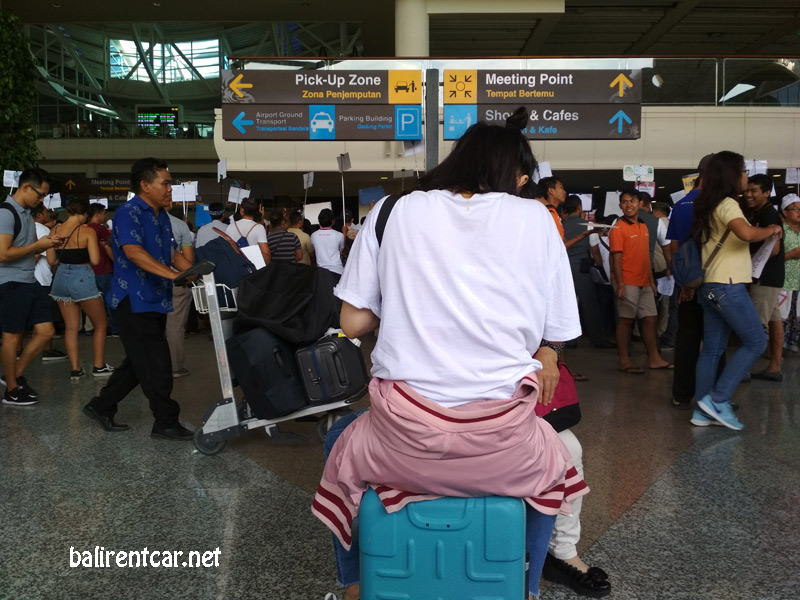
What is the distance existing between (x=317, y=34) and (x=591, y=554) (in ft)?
139

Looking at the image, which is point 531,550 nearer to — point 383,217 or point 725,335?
point 383,217

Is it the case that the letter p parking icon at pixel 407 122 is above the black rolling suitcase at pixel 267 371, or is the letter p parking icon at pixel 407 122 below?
above

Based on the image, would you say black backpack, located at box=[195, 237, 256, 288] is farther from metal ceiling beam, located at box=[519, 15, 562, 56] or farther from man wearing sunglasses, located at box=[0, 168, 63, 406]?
metal ceiling beam, located at box=[519, 15, 562, 56]

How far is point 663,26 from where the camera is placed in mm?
18453

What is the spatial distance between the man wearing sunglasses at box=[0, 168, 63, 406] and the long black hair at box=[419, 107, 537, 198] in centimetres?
494

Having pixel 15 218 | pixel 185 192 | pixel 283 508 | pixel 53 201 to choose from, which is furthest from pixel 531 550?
pixel 53 201

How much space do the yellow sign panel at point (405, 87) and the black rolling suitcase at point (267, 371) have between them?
3.55 meters

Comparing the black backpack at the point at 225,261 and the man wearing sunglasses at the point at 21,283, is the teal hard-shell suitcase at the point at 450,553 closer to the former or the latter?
the black backpack at the point at 225,261

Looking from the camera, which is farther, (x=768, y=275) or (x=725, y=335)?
(x=768, y=275)

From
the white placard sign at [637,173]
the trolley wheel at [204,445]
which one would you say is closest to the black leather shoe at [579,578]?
the trolley wheel at [204,445]

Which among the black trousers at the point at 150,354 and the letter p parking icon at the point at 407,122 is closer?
the black trousers at the point at 150,354

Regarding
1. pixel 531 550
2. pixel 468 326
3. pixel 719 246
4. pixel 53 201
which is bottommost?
pixel 531 550

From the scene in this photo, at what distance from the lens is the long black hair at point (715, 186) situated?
5102 mm

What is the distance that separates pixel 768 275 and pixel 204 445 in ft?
17.2
